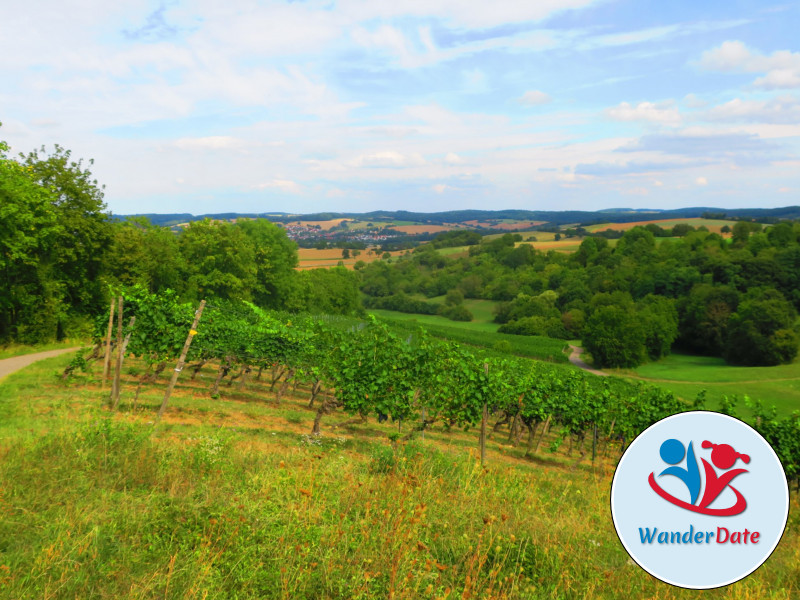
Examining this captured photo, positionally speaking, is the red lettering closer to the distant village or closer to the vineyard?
the vineyard

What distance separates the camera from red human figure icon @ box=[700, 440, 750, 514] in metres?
2.95

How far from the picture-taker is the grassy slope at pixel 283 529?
3.68 metres

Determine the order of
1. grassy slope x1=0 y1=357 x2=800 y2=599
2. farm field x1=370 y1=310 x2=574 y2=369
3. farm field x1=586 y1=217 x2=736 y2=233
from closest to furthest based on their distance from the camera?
grassy slope x1=0 y1=357 x2=800 y2=599
farm field x1=370 y1=310 x2=574 y2=369
farm field x1=586 y1=217 x2=736 y2=233

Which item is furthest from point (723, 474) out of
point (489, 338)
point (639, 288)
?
point (639, 288)

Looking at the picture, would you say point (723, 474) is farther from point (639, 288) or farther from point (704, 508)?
point (639, 288)

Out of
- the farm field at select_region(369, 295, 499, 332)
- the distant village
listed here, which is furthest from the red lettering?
the distant village

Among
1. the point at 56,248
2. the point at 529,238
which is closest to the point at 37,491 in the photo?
the point at 56,248

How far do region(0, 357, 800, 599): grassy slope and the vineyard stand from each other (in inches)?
101

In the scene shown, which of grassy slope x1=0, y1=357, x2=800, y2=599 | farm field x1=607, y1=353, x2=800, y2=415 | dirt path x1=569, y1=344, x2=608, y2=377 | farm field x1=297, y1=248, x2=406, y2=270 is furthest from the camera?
farm field x1=297, y1=248, x2=406, y2=270

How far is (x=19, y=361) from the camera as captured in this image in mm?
17656

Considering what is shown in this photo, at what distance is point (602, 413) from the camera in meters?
15.4

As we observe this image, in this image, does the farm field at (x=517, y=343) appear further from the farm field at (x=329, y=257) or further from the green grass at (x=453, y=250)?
the green grass at (x=453, y=250)

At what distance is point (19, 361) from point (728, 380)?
5690 cm

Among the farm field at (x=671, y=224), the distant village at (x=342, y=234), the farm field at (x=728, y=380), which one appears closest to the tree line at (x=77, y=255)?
the farm field at (x=728, y=380)
